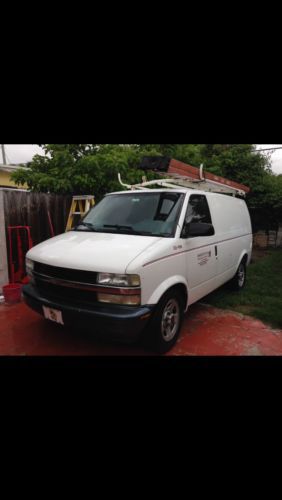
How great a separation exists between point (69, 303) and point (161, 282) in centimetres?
99

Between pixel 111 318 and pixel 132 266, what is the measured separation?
525 mm

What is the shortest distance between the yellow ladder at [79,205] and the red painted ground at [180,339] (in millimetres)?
2621

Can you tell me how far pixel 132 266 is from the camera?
8.66ft

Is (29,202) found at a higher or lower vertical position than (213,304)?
A: higher

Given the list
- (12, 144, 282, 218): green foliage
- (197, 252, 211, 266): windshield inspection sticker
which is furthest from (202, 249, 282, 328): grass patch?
(12, 144, 282, 218): green foliage

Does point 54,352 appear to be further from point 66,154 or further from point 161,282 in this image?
point 66,154

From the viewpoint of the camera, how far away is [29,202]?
599 centimetres

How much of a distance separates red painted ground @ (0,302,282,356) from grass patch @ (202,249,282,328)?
293mm

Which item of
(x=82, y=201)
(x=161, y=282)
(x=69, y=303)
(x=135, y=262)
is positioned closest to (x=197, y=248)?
(x=161, y=282)

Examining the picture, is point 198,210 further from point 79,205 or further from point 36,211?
point 36,211

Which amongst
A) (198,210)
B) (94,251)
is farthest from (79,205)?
(94,251)

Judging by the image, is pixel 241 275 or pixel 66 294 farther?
pixel 241 275

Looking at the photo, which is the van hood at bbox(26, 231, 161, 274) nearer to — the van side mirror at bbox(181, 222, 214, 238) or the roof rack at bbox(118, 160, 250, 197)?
the van side mirror at bbox(181, 222, 214, 238)

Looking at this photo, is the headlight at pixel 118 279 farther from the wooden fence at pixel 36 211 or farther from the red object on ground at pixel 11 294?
the wooden fence at pixel 36 211
